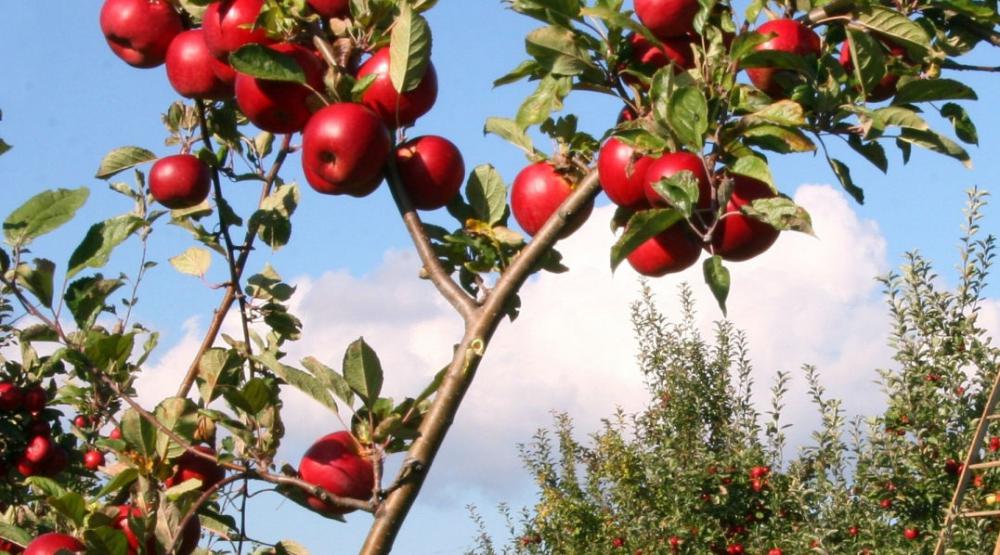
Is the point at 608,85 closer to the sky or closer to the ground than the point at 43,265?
closer to the ground

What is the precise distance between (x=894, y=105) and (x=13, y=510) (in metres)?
1.67

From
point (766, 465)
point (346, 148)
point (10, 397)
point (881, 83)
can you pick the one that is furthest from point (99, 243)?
point (766, 465)

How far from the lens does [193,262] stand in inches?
69.6

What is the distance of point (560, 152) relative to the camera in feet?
4.19

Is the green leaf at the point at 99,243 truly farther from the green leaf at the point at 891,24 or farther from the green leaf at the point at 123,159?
the green leaf at the point at 891,24

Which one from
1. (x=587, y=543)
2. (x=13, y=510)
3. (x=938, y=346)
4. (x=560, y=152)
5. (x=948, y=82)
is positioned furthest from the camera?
(x=587, y=543)

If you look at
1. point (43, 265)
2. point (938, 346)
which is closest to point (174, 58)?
point (43, 265)

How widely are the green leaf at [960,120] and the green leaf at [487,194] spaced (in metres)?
0.54

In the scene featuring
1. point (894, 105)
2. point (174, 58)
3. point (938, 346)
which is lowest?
point (894, 105)

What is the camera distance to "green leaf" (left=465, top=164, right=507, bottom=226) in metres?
1.27

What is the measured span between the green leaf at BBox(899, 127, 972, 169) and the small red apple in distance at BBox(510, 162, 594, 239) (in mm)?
372

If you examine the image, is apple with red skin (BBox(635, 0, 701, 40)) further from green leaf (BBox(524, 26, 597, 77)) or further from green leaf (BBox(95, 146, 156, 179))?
green leaf (BBox(95, 146, 156, 179))

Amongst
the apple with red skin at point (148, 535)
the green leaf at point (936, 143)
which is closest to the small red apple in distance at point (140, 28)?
the apple with red skin at point (148, 535)

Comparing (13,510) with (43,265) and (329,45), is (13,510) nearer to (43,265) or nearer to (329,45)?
(43,265)
